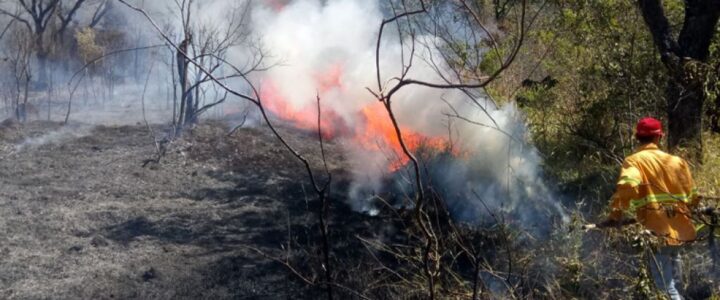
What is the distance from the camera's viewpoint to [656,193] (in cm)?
480

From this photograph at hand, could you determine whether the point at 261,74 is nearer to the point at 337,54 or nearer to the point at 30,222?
the point at 337,54

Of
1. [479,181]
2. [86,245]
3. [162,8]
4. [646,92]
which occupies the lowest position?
[86,245]

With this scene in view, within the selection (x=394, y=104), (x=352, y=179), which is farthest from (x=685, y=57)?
(x=352, y=179)

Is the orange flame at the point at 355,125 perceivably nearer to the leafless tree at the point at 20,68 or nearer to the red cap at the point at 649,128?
the red cap at the point at 649,128

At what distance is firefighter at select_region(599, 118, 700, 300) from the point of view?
4.63m

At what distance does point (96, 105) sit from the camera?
64.7 feet

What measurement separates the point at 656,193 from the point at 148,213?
729 centimetres

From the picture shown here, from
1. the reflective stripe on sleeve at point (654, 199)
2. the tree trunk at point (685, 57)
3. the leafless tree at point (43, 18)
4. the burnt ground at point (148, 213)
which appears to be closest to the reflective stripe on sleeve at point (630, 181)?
the reflective stripe on sleeve at point (654, 199)

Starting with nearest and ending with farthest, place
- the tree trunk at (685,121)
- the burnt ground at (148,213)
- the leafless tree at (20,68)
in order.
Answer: the tree trunk at (685,121)
the burnt ground at (148,213)
the leafless tree at (20,68)

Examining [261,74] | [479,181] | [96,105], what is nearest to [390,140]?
[479,181]

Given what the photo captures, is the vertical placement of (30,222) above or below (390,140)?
below

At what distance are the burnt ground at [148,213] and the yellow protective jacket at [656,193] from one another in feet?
7.35

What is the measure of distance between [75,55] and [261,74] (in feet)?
35.7

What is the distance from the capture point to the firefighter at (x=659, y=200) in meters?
4.63
